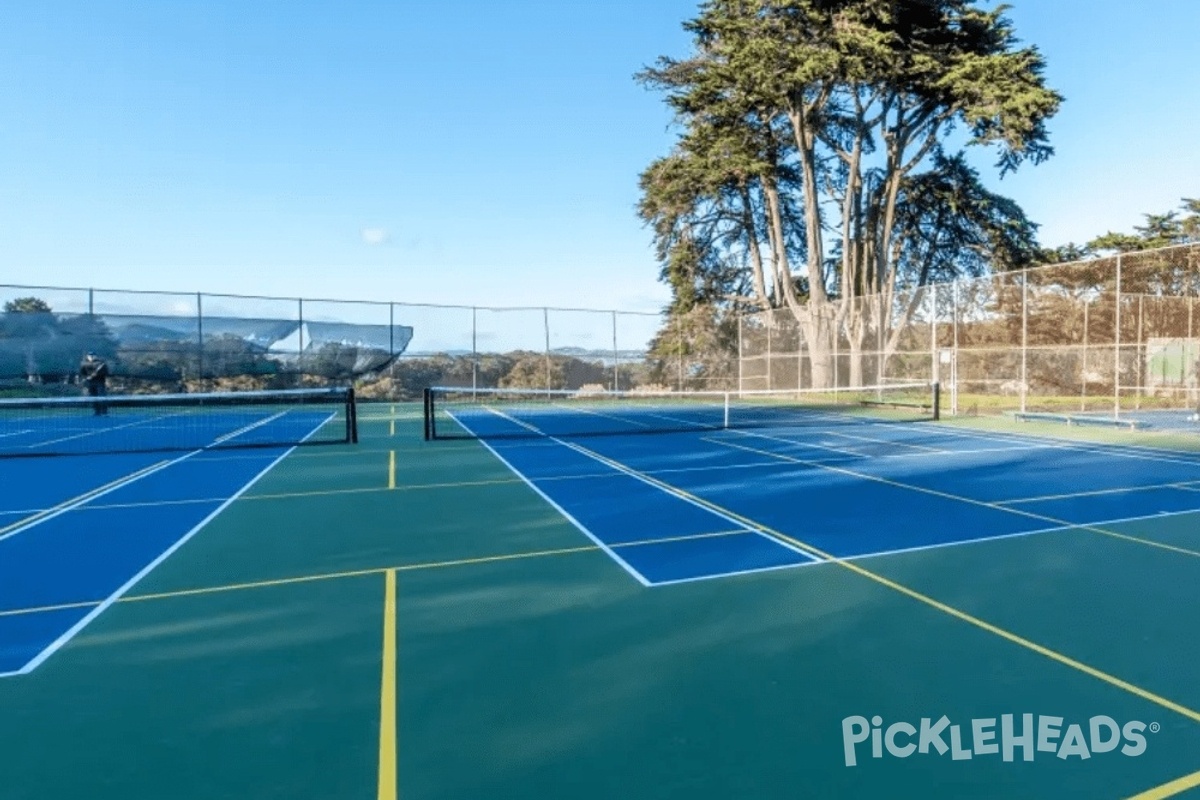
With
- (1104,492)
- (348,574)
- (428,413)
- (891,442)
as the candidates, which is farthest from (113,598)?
(891,442)

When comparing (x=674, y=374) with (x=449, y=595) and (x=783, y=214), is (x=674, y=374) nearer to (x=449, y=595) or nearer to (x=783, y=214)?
(x=783, y=214)

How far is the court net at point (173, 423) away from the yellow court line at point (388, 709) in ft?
25.0

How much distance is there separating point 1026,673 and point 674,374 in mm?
27689

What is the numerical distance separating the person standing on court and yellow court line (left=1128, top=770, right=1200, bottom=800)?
21.7m

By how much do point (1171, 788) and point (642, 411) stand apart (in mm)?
20725

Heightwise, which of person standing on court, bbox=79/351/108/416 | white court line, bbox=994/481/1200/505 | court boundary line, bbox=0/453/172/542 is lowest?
white court line, bbox=994/481/1200/505

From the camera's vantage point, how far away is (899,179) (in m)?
30.3

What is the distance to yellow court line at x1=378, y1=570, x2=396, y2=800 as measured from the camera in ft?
8.68

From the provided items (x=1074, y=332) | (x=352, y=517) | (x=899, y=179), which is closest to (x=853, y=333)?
(x=1074, y=332)

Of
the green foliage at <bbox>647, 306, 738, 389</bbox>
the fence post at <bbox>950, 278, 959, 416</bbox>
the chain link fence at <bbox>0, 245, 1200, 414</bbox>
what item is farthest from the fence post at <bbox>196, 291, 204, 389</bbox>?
the fence post at <bbox>950, 278, 959, 416</bbox>

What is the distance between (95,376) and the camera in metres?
18.9

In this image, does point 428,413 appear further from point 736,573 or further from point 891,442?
point 736,573

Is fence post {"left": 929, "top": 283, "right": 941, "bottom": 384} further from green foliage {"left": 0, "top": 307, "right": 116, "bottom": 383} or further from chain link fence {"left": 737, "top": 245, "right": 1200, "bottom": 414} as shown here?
green foliage {"left": 0, "top": 307, "right": 116, "bottom": 383}

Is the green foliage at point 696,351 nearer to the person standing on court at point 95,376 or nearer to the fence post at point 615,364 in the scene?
the fence post at point 615,364
